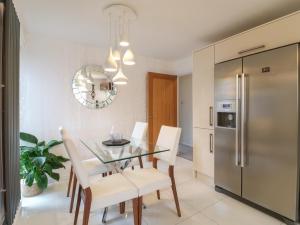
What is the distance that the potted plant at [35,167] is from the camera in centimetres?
225

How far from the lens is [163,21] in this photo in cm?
233

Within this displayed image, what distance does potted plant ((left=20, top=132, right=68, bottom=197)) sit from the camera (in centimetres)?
→ 225

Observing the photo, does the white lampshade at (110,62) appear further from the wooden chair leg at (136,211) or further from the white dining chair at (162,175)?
the wooden chair leg at (136,211)

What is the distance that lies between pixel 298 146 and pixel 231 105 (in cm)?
80

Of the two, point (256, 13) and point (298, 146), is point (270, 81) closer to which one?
point (298, 146)

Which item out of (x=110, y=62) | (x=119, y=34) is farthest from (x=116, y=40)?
(x=110, y=62)

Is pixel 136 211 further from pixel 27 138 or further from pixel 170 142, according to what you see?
pixel 27 138

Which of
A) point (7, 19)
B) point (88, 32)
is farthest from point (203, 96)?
point (7, 19)

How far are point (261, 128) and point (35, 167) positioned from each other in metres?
2.80

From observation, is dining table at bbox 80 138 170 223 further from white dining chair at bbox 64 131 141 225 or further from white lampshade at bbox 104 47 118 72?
white lampshade at bbox 104 47 118 72

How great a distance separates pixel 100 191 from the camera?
1.57 metres

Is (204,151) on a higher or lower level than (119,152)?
lower

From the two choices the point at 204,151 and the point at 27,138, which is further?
the point at 204,151

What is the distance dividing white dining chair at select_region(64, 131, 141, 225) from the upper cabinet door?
1.57 meters
